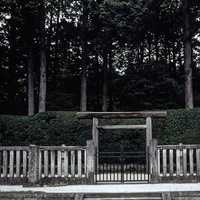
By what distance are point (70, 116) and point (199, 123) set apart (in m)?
6.87

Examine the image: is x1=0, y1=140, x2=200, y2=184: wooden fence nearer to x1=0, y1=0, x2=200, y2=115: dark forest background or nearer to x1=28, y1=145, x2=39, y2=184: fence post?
x1=28, y1=145, x2=39, y2=184: fence post

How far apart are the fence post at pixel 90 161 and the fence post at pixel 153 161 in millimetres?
2225

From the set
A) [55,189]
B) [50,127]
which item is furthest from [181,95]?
[55,189]

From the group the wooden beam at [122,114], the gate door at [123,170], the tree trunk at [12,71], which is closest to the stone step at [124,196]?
the gate door at [123,170]

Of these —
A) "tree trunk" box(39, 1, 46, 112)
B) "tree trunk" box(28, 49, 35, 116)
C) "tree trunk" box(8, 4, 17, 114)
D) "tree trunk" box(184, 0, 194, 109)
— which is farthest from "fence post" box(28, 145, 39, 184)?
"tree trunk" box(8, 4, 17, 114)

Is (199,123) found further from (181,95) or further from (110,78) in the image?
(110,78)

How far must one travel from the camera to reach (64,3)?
102ft

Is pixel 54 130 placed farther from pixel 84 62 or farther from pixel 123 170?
pixel 84 62

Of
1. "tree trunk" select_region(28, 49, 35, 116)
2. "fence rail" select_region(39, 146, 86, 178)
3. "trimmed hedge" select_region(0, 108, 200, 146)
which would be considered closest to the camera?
"fence rail" select_region(39, 146, 86, 178)

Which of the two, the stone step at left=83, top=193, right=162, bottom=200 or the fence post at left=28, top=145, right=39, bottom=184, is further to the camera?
the fence post at left=28, top=145, right=39, bottom=184

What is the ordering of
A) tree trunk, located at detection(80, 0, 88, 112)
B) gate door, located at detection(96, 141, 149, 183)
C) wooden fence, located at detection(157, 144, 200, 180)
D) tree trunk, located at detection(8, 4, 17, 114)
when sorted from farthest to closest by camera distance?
tree trunk, located at detection(8, 4, 17, 114) → tree trunk, located at detection(80, 0, 88, 112) → wooden fence, located at detection(157, 144, 200, 180) → gate door, located at detection(96, 141, 149, 183)

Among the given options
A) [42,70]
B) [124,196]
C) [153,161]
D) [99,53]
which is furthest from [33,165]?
[99,53]

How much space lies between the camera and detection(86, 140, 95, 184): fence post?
16703mm

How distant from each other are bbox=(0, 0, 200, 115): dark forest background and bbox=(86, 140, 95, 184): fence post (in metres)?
14.8
